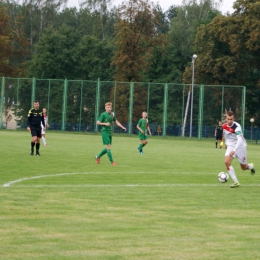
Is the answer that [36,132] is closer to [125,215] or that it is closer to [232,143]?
[232,143]

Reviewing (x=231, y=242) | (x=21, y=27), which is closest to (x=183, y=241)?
(x=231, y=242)

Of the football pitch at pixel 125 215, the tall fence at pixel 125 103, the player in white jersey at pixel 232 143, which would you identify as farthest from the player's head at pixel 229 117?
the tall fence at pixel 125 103

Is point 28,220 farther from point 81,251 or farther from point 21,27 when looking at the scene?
point 21,27

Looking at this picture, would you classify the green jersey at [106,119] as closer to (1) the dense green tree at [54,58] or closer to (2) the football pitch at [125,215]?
(2) the football pitch at [125,215]

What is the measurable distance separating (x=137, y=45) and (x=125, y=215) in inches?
2243

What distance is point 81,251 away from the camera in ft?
25.1

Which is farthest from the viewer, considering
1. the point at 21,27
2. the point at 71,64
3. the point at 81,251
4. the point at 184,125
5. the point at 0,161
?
the point at 21,27

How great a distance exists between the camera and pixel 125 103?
5456 cm

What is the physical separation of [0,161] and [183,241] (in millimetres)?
13225

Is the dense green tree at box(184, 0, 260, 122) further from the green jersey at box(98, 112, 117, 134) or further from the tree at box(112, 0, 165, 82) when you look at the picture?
the green jersey at box(98, 112, 117, 134)

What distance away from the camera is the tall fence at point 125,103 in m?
53.1

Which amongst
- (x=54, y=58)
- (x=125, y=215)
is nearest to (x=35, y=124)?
(x=125, y=215)

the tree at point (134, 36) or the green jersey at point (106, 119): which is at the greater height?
the tree at point (134, 36)

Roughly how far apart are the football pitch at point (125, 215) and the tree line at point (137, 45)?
37.6 metres
